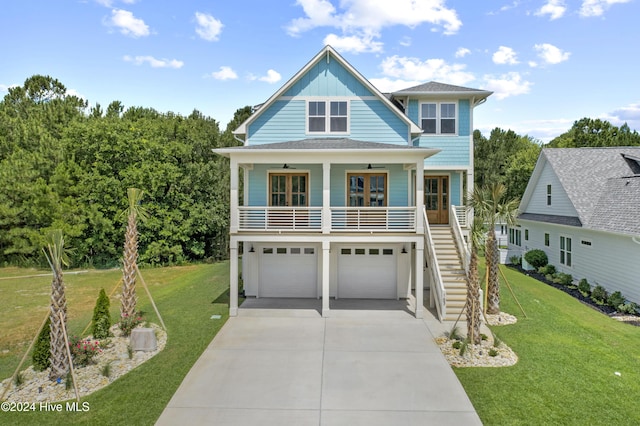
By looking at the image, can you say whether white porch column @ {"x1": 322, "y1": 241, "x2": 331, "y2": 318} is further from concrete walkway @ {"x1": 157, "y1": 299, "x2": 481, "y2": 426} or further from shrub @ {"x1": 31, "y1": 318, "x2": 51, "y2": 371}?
shrub @ {"x1": 31, "y1": 318, "x2": 51, "y2": 371}

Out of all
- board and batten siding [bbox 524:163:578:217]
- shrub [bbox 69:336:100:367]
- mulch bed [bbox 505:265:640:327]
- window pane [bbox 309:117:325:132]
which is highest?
window pane [bbox 309:117:325:132]

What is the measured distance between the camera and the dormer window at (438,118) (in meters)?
17.3

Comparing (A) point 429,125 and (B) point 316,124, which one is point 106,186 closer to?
(B) point 316,124

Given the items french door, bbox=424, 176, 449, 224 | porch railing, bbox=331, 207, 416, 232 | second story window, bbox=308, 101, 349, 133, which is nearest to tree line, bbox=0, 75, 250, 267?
second story window, bbox=308, 101, 349, 133

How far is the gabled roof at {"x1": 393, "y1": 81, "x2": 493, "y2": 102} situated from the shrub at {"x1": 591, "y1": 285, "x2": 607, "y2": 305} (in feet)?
31.6

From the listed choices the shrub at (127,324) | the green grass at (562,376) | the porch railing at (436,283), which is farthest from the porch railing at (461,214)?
the shrub at (127,324)

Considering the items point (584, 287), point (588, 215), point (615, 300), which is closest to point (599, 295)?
point (615, 300)

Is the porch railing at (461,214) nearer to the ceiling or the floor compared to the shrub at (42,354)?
nearer to the ceiling

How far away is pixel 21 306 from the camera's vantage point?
1605 centimetres

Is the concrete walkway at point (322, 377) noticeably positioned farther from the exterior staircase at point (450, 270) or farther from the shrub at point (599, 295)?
the shrub at point (599, 295)

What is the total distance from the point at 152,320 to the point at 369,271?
8693 mm

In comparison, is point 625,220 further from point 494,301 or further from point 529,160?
point 529,160

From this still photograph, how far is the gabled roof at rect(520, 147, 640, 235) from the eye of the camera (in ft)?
54.3

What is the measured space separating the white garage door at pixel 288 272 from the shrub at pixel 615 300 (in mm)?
11938
